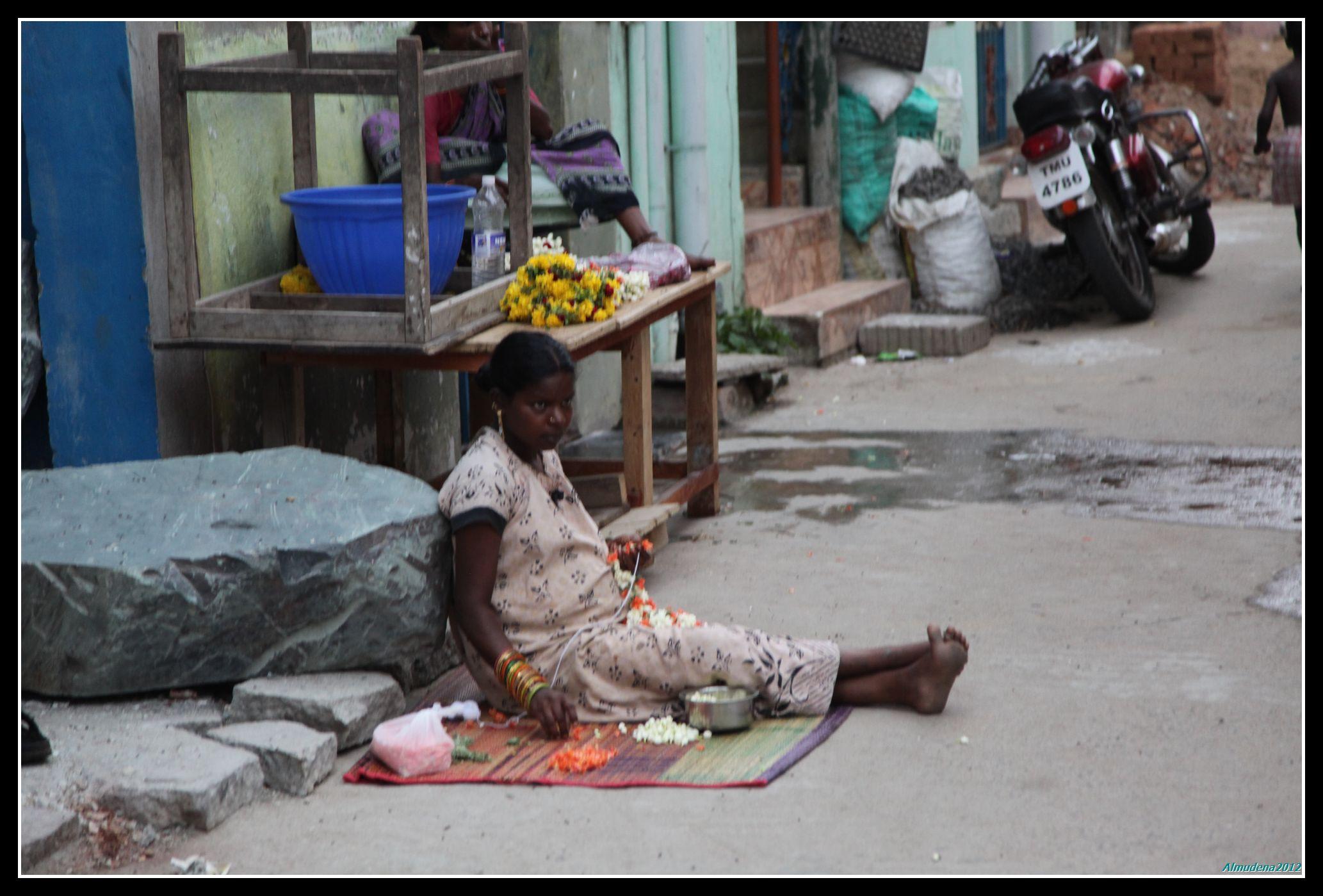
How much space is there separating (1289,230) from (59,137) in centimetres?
1125

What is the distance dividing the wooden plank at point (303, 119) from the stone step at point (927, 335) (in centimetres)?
518

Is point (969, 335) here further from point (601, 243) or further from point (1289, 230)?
point (1289, 230)

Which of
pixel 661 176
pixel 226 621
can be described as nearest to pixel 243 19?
pixel 226 621

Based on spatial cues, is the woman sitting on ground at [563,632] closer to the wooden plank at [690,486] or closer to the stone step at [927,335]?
the wooden plank at [690,486]

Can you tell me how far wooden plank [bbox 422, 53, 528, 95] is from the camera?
4438 mm

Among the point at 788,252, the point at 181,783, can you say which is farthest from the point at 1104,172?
the point at 181,783

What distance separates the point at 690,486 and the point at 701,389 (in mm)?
456

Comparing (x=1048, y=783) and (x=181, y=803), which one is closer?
(x=181, y=803)

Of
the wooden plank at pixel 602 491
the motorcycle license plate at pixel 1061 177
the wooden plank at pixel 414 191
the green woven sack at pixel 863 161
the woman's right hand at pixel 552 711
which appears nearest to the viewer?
the woman's right hand at pixel 552 711

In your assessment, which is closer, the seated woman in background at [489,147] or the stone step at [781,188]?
the seated woman in background at [489,147]

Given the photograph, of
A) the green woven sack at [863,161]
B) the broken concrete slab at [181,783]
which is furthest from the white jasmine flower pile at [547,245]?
the green woven sack at [863,161]

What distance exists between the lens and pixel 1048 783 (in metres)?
3.52

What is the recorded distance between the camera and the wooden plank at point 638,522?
5.09 metres

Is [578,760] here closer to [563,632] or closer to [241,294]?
[563,632]
